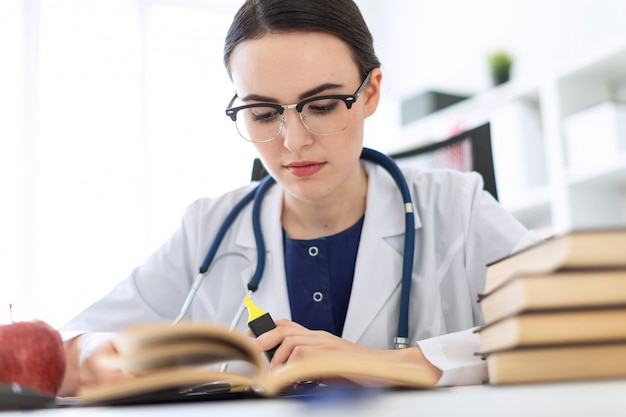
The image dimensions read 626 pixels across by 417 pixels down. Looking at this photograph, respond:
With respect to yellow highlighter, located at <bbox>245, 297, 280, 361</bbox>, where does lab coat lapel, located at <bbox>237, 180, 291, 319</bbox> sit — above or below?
above

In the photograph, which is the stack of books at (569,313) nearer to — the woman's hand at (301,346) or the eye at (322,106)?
the woman's hand at (301,346)

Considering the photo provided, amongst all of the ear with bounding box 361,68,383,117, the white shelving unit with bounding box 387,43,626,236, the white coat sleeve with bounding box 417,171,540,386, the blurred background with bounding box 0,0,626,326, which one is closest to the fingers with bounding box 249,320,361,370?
the white coat sleeve with bounding box 417,171,540,386

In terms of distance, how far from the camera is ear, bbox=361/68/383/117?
134cm

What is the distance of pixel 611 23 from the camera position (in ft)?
9.52

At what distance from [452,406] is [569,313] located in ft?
0.63

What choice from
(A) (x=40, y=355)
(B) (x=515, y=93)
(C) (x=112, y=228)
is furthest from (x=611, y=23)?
(A) (x=40, y=355)

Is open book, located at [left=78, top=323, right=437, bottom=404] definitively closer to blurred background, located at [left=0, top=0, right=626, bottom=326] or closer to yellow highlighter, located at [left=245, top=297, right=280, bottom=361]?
yellow highlighter, located at [left=245, top=297, right=280, bottom=361]

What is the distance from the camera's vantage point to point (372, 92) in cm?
137

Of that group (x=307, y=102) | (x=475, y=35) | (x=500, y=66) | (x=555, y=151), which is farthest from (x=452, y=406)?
(x=475, y=35)

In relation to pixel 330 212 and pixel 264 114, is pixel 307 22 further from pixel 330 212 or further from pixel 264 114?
pixel 330 212

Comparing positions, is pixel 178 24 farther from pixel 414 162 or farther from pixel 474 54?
pixel 414 162

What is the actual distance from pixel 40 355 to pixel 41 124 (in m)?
3.04

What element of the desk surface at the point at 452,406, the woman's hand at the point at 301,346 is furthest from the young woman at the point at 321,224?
the desk surface at the point at 452,406

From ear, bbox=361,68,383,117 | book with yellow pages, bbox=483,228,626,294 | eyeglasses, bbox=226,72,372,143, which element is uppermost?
ear, bbox=361,68,383,117
